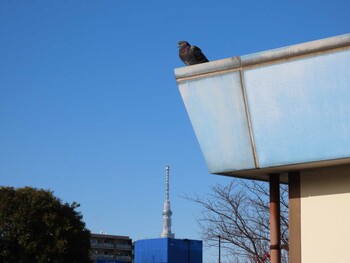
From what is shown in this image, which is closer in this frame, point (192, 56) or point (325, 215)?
point (325, 215)

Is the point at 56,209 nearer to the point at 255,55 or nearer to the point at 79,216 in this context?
the point at 79,216

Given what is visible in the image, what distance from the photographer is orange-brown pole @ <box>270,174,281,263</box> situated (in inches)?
265

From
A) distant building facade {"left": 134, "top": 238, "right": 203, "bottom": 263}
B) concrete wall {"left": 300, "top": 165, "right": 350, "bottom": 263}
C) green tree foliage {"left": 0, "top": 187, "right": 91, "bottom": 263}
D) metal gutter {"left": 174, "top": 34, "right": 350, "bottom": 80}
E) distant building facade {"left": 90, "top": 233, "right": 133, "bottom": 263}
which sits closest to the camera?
metal gutter {"left": 174, "top": 34, "right": 350, "bottom": 80}

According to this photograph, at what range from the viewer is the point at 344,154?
5.87 m

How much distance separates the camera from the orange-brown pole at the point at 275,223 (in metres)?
6.73

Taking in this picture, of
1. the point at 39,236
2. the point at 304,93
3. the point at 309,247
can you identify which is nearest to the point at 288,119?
the point at 304,93

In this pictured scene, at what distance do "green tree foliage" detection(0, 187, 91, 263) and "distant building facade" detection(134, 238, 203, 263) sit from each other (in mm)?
33783

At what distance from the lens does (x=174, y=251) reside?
7200 cm

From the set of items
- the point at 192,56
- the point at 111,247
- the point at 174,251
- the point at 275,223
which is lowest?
the point at 275,223

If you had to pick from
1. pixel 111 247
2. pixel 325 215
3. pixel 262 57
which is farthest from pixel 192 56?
pixel 111 247

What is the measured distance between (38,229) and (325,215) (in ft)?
97.2

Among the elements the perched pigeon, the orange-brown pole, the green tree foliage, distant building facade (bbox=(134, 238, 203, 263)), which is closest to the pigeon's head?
the perched pigeon

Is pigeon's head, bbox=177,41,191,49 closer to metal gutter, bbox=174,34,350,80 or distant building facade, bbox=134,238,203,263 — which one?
metal gutter, bbox=174,34,350,80

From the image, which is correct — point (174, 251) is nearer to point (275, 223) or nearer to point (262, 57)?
point (275, 223)
